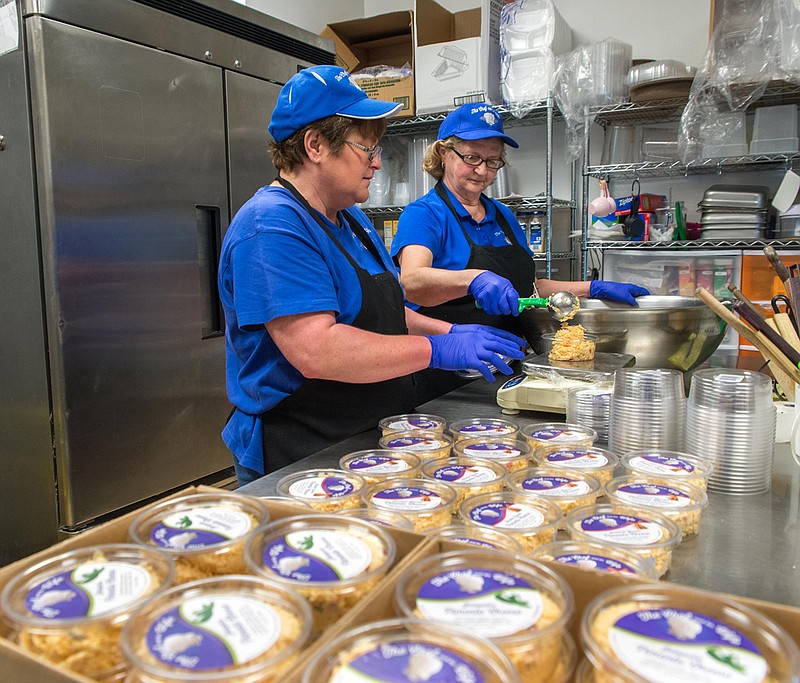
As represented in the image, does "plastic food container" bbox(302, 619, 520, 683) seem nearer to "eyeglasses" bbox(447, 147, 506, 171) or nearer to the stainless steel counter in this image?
the stainless steel counter

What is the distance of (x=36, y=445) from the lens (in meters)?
2.51

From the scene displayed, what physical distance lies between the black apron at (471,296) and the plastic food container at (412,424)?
834 millimetres

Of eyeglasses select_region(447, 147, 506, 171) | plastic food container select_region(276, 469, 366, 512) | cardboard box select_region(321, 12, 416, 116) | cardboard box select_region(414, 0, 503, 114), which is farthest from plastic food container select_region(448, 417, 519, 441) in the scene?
cardboard box select_region(321, 12, 416, 116)

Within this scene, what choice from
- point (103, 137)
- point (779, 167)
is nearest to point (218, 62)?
point (103, 137)

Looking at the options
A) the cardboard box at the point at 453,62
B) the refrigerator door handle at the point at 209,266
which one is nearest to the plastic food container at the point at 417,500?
the refrigerator door handle at the point at 209,266

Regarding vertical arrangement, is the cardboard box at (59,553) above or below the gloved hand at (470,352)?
below

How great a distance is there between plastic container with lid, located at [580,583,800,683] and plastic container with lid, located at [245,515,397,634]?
240 mm

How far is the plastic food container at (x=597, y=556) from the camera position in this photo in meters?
0.81

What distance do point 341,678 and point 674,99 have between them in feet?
12.9

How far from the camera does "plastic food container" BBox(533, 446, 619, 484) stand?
121cm

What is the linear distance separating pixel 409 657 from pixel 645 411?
99cm

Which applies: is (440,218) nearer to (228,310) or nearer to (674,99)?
(228,310)

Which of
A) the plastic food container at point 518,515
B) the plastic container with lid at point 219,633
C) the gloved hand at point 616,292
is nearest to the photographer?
the plastic container with lid at point 219,633

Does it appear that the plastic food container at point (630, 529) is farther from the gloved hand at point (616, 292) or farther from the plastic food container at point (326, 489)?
the gloved hand at point (616, 292)
